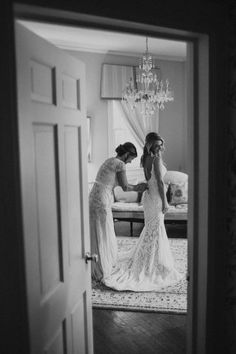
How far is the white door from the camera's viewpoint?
1330mm

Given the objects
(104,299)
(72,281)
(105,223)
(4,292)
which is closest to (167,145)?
(105,223)

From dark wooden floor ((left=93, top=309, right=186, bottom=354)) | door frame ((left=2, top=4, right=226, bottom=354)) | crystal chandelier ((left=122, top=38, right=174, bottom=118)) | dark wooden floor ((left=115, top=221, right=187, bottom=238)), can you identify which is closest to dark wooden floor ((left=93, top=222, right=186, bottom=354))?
dark wooden floor ((left=93, top=309, right=186, bottom=354))

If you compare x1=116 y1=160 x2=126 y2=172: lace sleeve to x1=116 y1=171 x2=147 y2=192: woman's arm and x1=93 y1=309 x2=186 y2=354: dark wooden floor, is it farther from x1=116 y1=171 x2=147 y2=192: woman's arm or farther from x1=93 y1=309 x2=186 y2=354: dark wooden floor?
x1=93 y1=309 x2=186 y2=354: dark wooden floor

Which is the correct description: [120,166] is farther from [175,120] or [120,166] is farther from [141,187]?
[175,120]

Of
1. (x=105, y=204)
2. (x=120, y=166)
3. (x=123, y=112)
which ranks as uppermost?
(x=123, y=112)

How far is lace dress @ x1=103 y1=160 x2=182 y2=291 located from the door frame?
2.11 meters

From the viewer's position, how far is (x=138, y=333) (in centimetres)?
290

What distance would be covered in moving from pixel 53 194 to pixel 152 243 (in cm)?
256

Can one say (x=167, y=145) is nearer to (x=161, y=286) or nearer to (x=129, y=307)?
(x=161, y=286)

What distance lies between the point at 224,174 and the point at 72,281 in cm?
89

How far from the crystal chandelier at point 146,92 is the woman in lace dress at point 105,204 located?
7.07 ft

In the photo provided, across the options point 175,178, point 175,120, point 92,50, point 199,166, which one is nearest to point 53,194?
point 199,166

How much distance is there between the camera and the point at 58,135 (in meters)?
1.63

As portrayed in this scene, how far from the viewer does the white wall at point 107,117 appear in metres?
6.70
